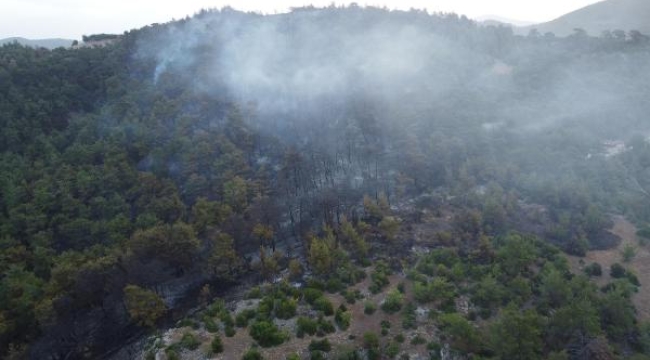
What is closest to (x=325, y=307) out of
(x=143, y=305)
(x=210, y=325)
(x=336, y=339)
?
(x=336, y=339)

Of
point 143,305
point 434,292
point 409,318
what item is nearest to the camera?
point 409,318

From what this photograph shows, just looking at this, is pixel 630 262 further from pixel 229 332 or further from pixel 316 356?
pixel 229 332

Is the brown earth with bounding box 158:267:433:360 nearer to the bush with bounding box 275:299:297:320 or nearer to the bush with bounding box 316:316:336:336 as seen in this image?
the bush with bounding box 316:316:336:336

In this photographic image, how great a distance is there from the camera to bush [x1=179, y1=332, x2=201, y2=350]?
31312mm

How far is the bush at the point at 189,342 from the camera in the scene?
31.3 metres

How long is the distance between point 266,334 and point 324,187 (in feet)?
96.1

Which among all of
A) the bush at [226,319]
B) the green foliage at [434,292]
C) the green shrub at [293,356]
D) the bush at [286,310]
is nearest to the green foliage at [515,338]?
the green foliage at [434,292]

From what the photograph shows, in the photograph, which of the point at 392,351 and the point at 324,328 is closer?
the point at 392,351

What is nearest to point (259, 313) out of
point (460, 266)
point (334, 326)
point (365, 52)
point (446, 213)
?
point (334, 326)

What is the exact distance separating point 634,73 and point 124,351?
314 ft

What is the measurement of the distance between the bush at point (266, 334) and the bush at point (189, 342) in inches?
166

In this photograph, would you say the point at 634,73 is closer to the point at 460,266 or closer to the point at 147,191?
the point at 460,266

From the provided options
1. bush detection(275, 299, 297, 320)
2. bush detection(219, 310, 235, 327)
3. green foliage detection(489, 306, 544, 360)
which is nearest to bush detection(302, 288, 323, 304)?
bush detection(275, 299, 297, 320)

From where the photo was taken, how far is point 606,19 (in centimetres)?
14450
